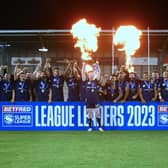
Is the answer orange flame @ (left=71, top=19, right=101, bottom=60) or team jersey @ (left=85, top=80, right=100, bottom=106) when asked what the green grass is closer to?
team jersey @ (left=85, top=80, right=100, bottom=106)

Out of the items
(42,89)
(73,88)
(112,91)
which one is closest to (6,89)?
(42,89)

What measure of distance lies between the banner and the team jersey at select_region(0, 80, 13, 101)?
77cm

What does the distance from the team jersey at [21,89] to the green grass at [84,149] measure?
5.35ft

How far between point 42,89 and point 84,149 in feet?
19.1

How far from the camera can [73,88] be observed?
16953 millimetres

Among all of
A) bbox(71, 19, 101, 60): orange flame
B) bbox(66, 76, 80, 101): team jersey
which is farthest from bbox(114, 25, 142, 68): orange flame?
Result: bbox(66, 76, 80, 101): team jersey

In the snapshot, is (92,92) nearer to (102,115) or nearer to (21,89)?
(102,115)

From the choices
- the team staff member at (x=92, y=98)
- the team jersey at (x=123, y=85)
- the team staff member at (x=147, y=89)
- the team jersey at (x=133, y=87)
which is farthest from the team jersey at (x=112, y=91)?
the team staff member at (x=92, y=98)

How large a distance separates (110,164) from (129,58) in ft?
55.1

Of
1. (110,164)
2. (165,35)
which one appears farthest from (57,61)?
(110,164)

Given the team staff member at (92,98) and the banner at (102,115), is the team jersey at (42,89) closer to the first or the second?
the banner at (102,115)

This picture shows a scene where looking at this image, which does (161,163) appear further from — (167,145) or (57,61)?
(57,61)

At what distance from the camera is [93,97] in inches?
624

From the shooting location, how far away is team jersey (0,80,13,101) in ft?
56.0
